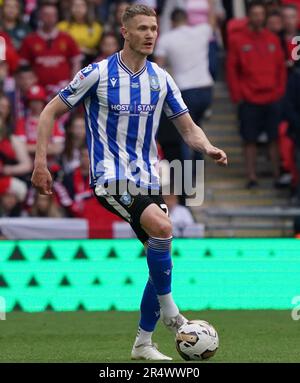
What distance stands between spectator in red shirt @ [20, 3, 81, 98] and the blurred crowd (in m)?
0.01

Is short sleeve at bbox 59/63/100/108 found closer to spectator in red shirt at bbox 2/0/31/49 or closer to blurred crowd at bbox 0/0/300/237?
blurred crowd at bbox 0/0/300/237

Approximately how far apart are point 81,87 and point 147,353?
6.33 feet

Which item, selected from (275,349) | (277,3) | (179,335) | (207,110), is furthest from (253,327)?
(277,3)

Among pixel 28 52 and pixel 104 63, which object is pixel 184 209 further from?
pixel 104 63

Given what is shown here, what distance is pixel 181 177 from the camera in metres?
15.2

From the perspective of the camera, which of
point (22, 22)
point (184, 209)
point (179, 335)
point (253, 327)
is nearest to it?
point (179, 335)

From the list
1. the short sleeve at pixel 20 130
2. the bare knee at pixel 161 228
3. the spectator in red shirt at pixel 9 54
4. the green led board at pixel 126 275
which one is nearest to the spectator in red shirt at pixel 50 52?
the spectator in red shirt at pixel 9 54

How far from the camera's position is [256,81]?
16500 millimetres

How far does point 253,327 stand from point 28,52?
6338 millimetres

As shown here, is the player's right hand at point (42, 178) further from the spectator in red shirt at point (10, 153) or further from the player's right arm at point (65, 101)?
the spectator in red shirt at point (10, 153)

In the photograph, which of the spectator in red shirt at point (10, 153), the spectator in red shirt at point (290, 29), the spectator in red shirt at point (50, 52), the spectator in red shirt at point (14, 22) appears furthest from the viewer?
the spectator in red shirt at point (290, 29)

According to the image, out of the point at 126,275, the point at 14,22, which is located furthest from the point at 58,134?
the point at 126,275

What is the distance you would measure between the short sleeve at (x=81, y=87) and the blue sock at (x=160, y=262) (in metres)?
1.14

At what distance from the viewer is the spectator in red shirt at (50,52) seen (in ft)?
53.8
